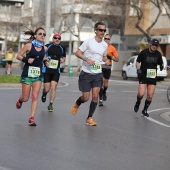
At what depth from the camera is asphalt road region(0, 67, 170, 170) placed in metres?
7.88

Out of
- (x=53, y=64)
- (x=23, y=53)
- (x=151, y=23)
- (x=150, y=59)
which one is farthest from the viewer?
(x=151, y=23)

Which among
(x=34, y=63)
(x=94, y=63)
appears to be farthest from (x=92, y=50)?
(x=34, y=63)

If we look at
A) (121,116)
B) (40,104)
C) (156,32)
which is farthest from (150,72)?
(156,32)

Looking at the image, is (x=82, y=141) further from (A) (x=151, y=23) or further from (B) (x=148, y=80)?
(A) (x=151, y=23)

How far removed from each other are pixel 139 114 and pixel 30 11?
61.3m

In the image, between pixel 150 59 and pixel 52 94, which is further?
pixel 52 94

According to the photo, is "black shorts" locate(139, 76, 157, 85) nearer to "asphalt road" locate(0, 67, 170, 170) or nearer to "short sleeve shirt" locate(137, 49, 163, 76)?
"short sleeve shirt" locate(137, 49, 163, 76)

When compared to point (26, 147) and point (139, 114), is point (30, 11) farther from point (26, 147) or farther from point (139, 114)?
point (26, 147)

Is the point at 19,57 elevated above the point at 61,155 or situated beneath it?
elevated above

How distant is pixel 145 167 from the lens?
7.76 m

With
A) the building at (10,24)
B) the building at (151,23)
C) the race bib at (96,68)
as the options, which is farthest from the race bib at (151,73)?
the building at (10,24)

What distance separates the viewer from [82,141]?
9.80 meters

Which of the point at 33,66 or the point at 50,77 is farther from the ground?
the point at 33,66

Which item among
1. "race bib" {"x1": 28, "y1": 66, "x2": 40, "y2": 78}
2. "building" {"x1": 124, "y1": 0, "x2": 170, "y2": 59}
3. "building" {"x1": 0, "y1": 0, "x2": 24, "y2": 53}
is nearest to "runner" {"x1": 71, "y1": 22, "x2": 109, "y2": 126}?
"race bib" {"x1": 28, "y1": 66, "x2": 40, "y2": 78}
